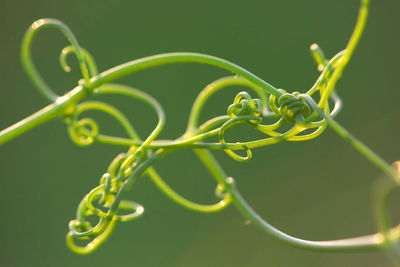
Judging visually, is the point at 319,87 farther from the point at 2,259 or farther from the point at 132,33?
the point at 132,33

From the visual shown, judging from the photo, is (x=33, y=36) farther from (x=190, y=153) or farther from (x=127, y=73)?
(x=190, y=153)

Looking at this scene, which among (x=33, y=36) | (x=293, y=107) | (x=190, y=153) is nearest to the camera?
(x=293, y=107)

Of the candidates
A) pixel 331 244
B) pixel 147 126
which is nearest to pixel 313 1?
pixel 147 126

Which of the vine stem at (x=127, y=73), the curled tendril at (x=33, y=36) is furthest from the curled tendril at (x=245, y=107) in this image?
the curled tendril at (x=33, y=36)

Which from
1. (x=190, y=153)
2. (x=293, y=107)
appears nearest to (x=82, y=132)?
(x=293, y=107)

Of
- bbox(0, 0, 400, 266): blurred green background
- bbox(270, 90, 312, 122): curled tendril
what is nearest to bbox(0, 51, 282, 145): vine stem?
bbox(270, 90, 312, 122): curled tendril

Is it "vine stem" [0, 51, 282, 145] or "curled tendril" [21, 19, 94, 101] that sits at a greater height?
Result: "curled tendril" [21, 19, 94, 101]

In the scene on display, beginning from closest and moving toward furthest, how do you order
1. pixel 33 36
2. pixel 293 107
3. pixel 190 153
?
pixel 293 107 → pixel 33 36 → pixel 190 153

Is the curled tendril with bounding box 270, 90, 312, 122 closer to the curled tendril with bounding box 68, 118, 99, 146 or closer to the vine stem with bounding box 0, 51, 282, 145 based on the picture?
the vine stem with bounding box 0, 51, 282, 145
